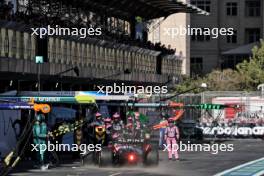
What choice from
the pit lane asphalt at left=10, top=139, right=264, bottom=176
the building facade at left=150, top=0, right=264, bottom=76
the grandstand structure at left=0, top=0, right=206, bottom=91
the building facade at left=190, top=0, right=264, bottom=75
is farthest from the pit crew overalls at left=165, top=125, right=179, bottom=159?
the building facade at left=190, top=0, right=264, bottom=75

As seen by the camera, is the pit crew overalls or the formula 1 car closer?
the formula 1 car

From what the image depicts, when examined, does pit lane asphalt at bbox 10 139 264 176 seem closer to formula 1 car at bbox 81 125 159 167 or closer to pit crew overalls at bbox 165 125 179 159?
formula 1 car at bbox 81 125 159 167

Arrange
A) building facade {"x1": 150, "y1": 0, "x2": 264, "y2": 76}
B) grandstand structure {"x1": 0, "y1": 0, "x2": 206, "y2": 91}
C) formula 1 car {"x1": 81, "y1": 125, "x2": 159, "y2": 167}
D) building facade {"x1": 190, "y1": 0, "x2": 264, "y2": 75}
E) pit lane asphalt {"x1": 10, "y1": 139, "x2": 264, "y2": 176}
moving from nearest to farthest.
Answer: pit lane asphalt {"x1": 10, "y1": 139, "x2": 264, "y2": 176} < formula 1 car {"x1": 81, "y1": 125, "x2": 159, "y2": 167} < grandstand structure {"x1": 0, "y1": 0, "x2": 206, "y2": 91} < building facade {"x1": 150, "y1": 0, "x2": 264, "y2": 76} < building facade {"x1": 190, "y1": 0, "x2": 264, "y2": 75}

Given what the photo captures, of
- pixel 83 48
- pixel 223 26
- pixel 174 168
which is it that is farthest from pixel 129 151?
pixel 223 26

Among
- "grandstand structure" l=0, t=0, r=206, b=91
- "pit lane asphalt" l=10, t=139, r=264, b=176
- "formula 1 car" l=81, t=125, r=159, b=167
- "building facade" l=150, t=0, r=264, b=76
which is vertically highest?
"building facade" l=150, t=0, r=264, b=76

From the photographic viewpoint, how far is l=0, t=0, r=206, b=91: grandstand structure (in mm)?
35000

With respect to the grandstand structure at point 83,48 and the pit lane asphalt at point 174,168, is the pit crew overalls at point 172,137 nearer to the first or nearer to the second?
the pit lane asphalt at point 174,168

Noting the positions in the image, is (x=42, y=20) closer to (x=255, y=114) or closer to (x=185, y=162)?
(x=185, y=162)

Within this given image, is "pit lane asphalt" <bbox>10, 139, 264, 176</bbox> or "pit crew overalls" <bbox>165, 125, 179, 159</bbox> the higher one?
"pit crew overalls" <bbox>165, 125, 179, 159</bbox>

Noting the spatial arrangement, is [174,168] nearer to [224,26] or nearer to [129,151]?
[129,151]

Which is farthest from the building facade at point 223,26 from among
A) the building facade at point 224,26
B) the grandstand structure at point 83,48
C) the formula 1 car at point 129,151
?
the formula 1 car at point 129,151

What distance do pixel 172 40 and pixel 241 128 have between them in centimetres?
3504

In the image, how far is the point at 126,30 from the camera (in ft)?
194

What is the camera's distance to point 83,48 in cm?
4403
